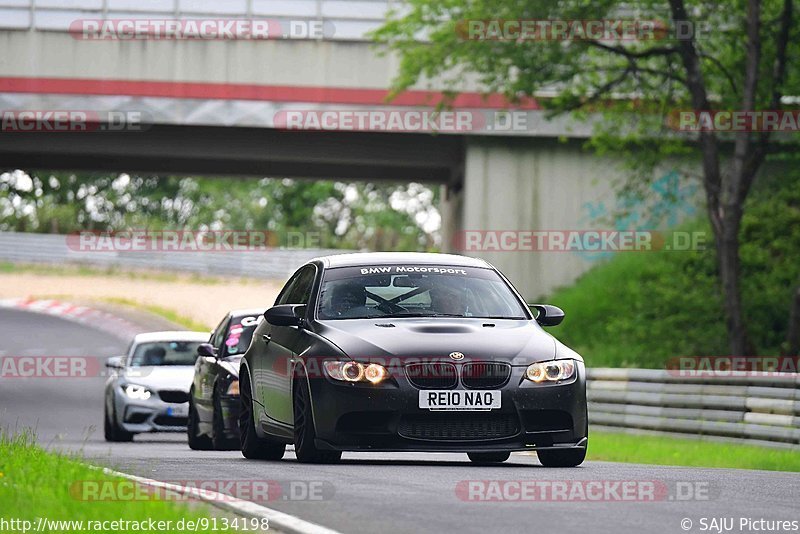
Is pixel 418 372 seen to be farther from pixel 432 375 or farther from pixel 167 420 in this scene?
pixel 167 420

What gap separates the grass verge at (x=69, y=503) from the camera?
7707mm

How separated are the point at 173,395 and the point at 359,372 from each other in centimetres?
1012

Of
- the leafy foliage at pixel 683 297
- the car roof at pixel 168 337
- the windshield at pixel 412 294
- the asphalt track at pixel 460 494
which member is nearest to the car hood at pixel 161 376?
the car roof at pixel 168 337

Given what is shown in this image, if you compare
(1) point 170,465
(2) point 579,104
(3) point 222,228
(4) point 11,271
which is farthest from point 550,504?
(3) point 222,228

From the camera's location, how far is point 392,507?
8695 millimetres

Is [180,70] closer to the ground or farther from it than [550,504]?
farther from it

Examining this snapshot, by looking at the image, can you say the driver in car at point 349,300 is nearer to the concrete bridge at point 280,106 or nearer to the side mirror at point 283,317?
the side mirror at point 283,317

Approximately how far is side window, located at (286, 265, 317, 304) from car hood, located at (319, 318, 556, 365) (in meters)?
0.96

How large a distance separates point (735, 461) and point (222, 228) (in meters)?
76.2

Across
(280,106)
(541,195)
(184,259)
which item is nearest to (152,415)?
(280,106)

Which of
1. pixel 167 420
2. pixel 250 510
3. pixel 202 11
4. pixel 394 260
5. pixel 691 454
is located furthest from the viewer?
pixel 202 11

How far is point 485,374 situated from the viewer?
11508 millimetres

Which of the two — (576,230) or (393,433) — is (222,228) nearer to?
(576,230)

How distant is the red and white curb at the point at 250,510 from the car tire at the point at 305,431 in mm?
1771
